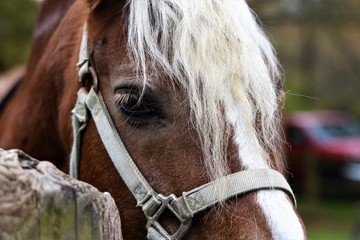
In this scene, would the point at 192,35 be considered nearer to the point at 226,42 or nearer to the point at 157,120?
the point at 226,42

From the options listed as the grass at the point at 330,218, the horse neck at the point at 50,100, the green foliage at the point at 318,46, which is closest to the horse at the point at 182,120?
the horse neck at the point at 50,100

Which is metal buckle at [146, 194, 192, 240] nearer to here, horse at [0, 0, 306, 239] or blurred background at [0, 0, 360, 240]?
horse at [0, 0, 306, 239]

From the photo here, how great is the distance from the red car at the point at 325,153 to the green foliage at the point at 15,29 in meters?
6.95

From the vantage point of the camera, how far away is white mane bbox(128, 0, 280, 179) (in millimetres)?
2359

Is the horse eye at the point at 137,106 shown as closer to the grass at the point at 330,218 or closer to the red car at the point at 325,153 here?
the grass at the point at 330,218

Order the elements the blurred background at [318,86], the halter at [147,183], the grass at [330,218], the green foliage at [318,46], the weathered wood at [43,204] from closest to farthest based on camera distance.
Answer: the weathered wood at [43,204], the halter at [147,183], the green foliage at [318,46], the blurred background at [318,86], the grass at [330,218]

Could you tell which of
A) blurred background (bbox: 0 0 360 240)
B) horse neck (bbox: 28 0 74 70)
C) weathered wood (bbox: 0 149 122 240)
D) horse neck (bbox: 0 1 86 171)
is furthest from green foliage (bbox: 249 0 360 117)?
weathered wood (bbox: 0 149 122 240)

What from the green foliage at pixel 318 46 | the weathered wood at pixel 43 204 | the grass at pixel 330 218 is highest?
the weathered wood at pixel 43 204

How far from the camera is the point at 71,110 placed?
299 cm

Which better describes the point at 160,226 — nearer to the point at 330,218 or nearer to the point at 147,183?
the point at 147,183

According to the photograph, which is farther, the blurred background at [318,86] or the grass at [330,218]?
the grass at [330,218]

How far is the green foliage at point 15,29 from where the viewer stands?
1548 cm

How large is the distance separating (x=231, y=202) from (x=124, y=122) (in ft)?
1.88

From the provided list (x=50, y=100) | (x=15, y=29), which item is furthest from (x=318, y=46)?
(x=50, y=100)
